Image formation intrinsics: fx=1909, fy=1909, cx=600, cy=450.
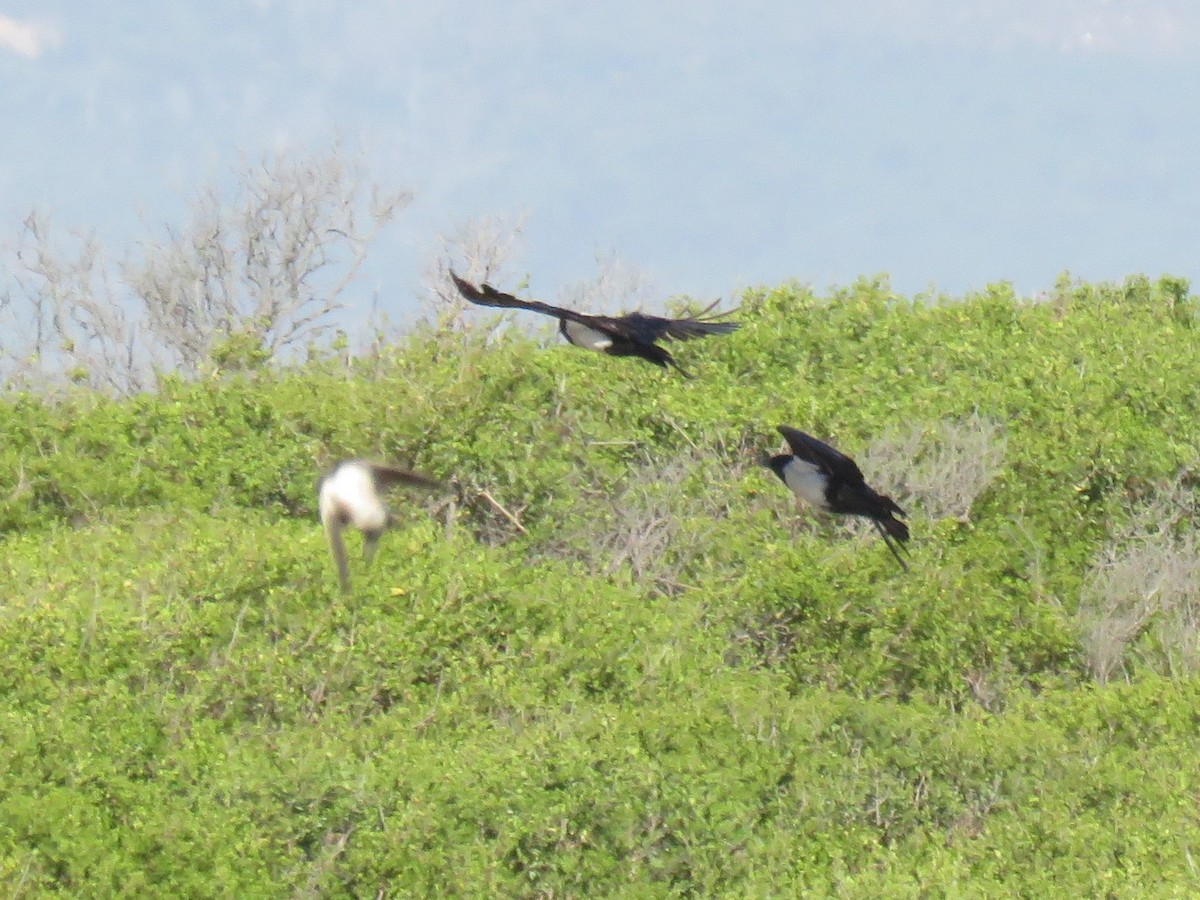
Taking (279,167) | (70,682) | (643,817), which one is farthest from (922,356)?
(279,167)

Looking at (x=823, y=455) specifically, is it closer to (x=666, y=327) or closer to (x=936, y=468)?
(x=666, y=327)

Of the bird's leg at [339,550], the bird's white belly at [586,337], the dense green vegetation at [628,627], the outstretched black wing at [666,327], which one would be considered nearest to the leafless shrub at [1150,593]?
the dense green vegetation at [628,627]

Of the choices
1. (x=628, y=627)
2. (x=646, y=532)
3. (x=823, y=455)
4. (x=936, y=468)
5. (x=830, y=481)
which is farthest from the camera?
(x=936, y=468)

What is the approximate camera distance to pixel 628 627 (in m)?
10.5

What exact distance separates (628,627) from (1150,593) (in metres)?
3.25

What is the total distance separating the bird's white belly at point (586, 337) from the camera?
10.1 meters

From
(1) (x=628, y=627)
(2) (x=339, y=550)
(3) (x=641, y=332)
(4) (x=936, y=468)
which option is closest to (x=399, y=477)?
(2) (x=339, y=550)

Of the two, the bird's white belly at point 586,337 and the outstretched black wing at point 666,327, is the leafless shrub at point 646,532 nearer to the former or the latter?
the bird's white belly at point 586,337

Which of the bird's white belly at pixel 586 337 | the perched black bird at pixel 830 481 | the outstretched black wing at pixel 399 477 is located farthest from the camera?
the bird's white belly at pixel 586 337

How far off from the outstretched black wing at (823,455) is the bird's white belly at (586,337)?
1.45m

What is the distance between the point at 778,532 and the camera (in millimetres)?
11727

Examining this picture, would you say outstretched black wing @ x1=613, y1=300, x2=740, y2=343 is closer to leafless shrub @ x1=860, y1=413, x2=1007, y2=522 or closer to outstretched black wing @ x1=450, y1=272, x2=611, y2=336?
outstretched black wing @ x1=450, y1=272, x2=611, y2=336

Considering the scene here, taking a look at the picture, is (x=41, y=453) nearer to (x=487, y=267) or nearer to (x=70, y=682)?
(x=70, y=682)

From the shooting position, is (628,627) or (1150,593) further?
(1150,593)
